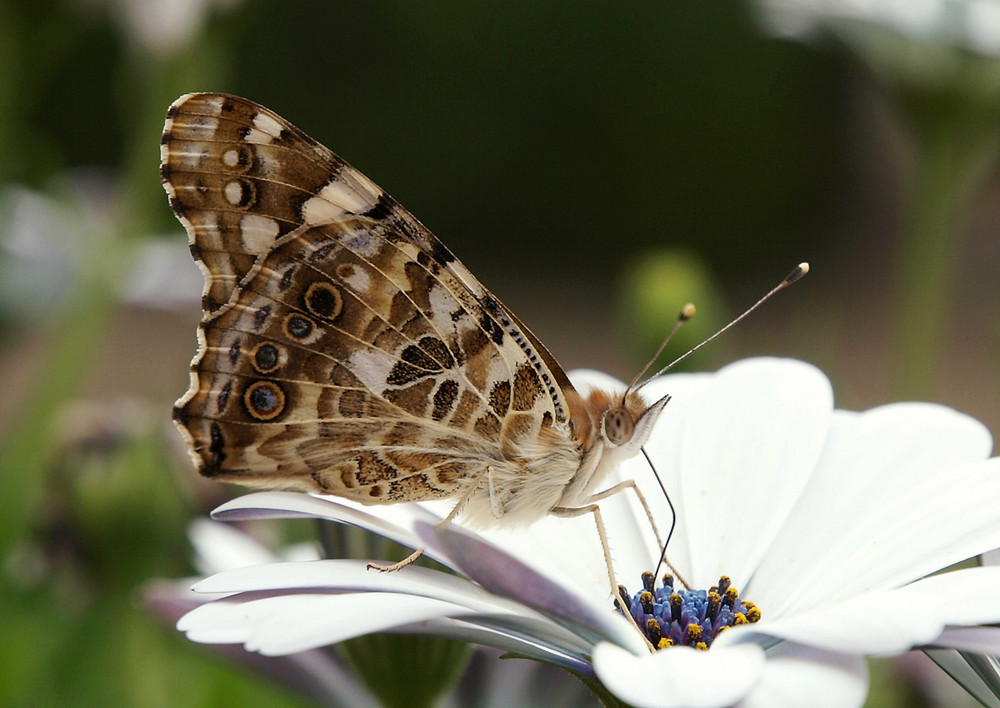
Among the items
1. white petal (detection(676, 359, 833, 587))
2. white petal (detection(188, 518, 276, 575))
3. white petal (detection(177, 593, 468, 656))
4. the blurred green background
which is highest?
the blurred green background

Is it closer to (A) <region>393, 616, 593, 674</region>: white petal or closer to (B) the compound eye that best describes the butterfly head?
(B) the compound eye

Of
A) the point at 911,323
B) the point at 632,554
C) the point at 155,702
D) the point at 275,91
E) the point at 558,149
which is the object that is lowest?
the point at 155,702

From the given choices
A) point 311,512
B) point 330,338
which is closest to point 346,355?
point 330,338

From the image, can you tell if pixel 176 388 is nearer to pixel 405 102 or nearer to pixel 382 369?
pixel 382 369

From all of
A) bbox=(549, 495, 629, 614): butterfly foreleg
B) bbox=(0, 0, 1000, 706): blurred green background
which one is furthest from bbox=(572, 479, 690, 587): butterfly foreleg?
bbox=(0, 0, 1000, 706): blurred green background

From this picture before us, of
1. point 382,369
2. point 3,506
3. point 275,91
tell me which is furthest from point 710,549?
point 275,91

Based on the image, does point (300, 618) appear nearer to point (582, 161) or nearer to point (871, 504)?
point (871, 504)
